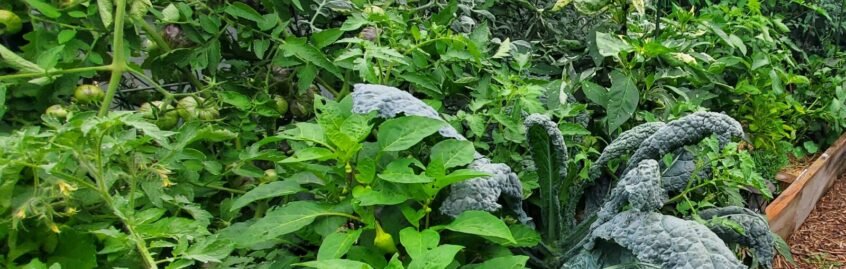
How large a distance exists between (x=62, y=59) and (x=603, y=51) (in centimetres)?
149

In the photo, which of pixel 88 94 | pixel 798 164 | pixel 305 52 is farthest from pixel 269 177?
pixel 798 164

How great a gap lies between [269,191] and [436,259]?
430mm

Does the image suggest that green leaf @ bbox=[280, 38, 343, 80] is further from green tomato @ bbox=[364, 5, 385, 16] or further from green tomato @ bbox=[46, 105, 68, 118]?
green tomato @ bbox=[46, 105, 68, 118]

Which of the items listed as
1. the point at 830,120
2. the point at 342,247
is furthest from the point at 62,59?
the point at 830,120

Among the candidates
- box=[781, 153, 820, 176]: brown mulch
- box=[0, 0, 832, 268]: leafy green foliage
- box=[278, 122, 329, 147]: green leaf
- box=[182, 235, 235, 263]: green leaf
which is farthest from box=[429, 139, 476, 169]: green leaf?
box=[781, 153, 820, 176]: brown mulch

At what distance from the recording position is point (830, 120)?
312 centimetres

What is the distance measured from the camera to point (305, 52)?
5.73ft

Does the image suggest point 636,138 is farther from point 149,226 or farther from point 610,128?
point 149,226

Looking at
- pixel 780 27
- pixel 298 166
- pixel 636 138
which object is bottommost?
pixel 780 27

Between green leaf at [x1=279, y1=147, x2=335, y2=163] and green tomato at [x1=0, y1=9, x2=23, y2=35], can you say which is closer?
green leaf at [x1=279, y1=147, x2=335, y2=163]

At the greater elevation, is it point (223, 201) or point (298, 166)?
point (298, 166)

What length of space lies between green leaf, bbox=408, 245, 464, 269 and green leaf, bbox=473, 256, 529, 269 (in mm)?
157

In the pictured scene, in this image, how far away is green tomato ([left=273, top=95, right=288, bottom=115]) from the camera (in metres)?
1.86

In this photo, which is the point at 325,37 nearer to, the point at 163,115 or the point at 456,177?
the point at 163,115
